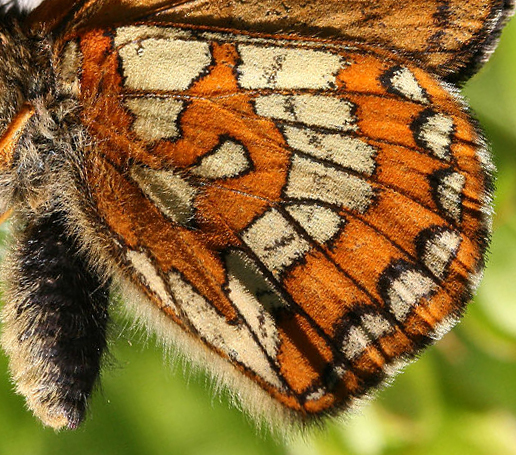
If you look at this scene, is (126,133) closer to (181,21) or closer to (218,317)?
(181,21)

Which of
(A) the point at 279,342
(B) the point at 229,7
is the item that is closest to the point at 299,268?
(A) the point at 279,342

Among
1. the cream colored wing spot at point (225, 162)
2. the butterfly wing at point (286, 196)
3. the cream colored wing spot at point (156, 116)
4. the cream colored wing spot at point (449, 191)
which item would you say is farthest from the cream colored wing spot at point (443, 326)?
the cream colored wing spot at point (156, 116)

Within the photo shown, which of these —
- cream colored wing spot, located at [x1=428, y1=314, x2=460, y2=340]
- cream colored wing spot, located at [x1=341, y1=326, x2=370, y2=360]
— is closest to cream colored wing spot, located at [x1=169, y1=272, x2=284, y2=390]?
cream colored wing spot, located at [x1=341, y1=326, x2=370, y2=360]

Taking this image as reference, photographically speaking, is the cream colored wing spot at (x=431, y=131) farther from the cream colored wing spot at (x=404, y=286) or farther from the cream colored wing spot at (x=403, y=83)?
the cream colored wing spot at (x=404, y=286)

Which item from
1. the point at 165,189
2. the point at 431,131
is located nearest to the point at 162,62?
the point at 165,189

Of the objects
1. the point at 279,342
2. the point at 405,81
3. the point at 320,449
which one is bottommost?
the point at 320,449
